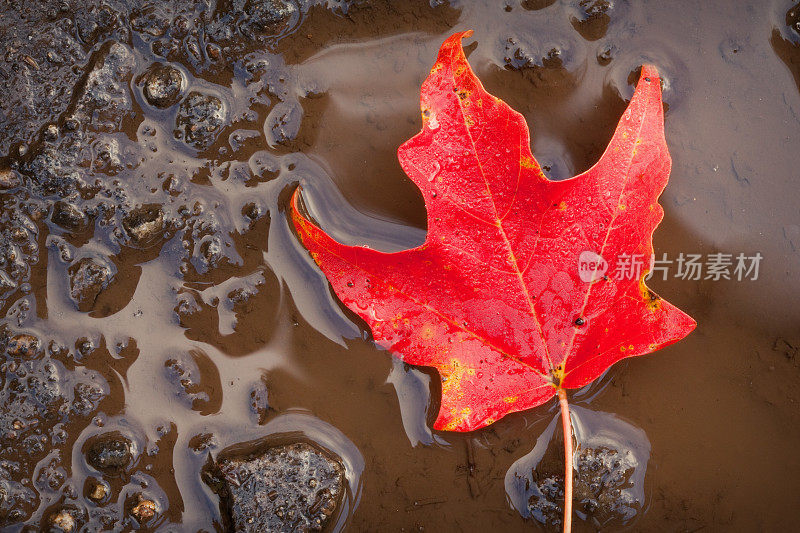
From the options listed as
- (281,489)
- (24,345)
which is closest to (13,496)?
(24,345)

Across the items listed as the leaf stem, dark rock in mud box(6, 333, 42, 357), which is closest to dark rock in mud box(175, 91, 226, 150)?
dark rock in mud box(6, 333, 42, 357)

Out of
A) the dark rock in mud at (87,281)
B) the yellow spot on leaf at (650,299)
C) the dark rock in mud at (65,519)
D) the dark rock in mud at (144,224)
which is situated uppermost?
the yellow spot on leaf at (650,299)

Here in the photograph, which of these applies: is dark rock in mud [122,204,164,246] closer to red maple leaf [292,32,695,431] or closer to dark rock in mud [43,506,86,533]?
red maple leaf [292,32,695,431]

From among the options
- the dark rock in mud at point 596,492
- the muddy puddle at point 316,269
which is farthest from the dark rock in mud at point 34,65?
the dark rock in mud at point 596,492

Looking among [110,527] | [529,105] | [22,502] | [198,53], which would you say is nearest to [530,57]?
[529,105]

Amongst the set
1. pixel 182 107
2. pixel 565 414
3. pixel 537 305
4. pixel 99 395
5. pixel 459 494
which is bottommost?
pixel 459 494

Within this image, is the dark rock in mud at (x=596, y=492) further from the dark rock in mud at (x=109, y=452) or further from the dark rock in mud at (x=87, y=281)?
the dark rock in mud at (x=87, y=281)

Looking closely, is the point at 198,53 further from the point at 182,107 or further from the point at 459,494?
the point at 459,494

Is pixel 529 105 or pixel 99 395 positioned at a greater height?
pixel 529 105
